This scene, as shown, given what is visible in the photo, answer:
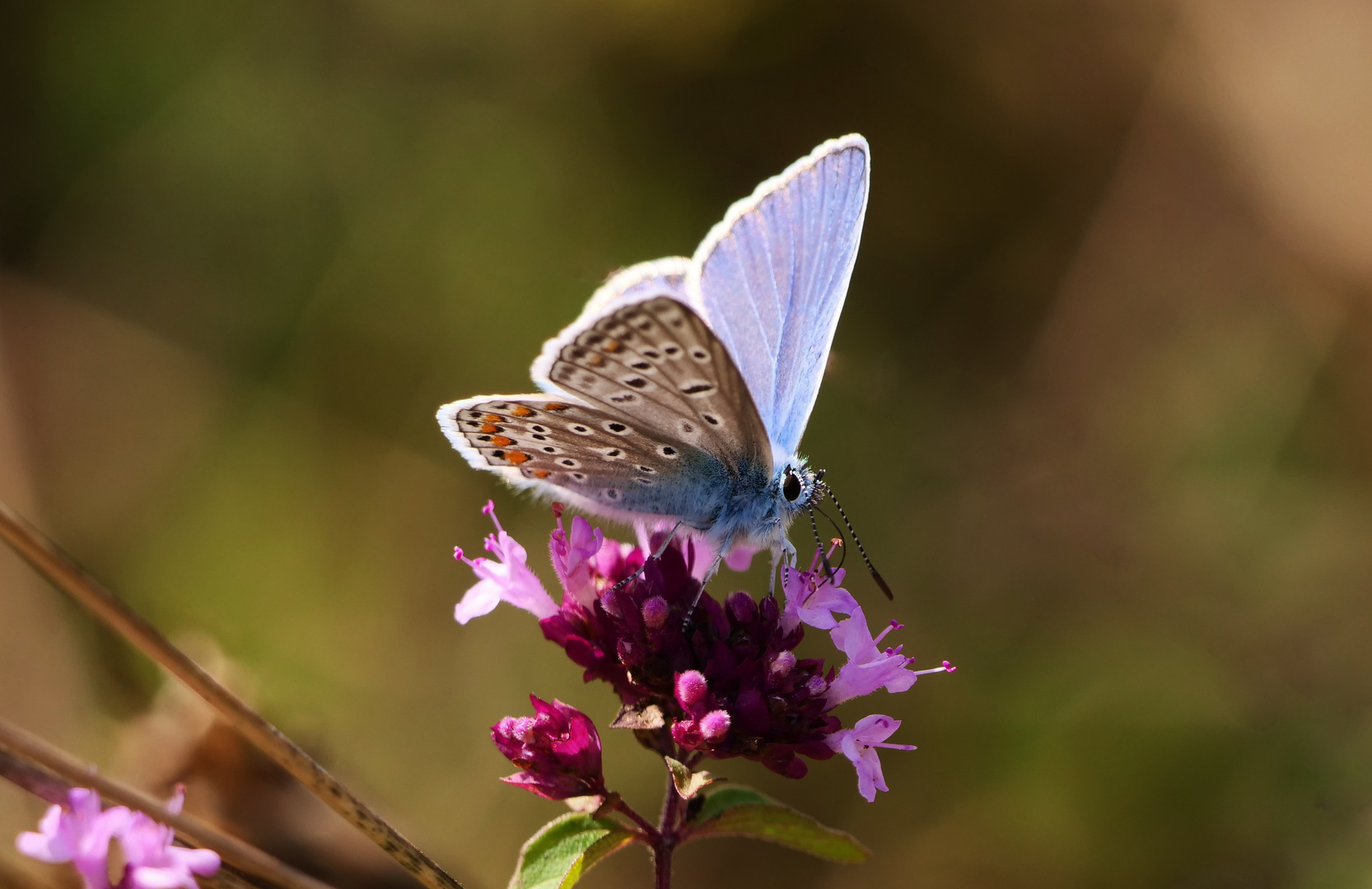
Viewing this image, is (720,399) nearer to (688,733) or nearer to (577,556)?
(577,556)

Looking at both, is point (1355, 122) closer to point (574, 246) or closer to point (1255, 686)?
point (1255, 686)

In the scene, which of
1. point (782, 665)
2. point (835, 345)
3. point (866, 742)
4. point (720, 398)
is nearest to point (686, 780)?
point (782, 665)

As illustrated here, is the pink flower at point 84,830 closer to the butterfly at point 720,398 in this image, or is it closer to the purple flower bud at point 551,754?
the purple flower bud at point 551,754

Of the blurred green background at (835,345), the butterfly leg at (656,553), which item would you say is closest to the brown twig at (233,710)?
the butterfly leg at (656,553)

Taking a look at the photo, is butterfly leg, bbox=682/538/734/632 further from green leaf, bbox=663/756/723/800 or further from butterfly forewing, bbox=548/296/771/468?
green leaf, bbox=663/756/723/800

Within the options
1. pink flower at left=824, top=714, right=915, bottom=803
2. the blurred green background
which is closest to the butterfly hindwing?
pink flower at left=824, top=714, right=915, bottom=803
